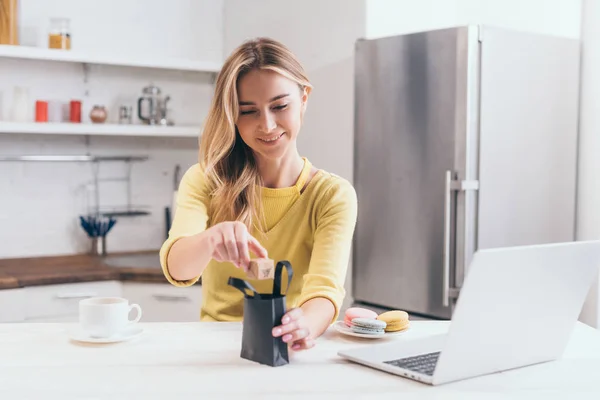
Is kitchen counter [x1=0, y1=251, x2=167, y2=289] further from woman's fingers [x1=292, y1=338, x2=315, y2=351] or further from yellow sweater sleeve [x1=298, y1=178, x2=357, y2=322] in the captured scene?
woman's fingers [x1=292, y1=338, x2=315, y2=351]

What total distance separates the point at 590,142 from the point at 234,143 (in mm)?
2002

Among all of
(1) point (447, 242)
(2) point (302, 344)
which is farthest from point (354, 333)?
(1) point (447, 242)

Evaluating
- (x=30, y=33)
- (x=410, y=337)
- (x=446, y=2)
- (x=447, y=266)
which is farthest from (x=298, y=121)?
(x=30, y=33)

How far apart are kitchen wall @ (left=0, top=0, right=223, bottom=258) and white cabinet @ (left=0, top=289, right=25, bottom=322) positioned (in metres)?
0.64

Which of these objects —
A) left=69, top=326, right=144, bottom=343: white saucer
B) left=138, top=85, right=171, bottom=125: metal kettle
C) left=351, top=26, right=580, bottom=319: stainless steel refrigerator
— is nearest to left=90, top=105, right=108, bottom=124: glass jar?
left=138, top=85, right=171, bottom=125: metal kettle

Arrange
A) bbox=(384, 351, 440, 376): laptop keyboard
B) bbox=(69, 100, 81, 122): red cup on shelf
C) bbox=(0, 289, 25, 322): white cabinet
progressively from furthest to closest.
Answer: bbox=(69, 100, 81, 122): red cup on shelf < bbox=(0, 289, 25, 322): white cabinet < bbox=(384, 351, 440, 376): laptop keyboard

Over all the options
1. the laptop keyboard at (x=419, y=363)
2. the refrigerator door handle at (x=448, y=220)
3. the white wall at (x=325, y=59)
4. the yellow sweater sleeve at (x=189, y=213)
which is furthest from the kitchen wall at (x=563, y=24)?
the laptop keyboard at (x=419, y=363)

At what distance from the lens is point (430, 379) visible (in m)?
1.32

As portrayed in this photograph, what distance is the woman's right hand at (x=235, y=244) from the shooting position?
1.47 meters

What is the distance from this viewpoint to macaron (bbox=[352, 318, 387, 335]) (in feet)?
5.41

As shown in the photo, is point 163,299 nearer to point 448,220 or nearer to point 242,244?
point 448,220

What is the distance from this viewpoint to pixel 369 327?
165 cm

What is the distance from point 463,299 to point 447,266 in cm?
180

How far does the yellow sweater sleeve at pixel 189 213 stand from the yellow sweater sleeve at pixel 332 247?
0.27 m
